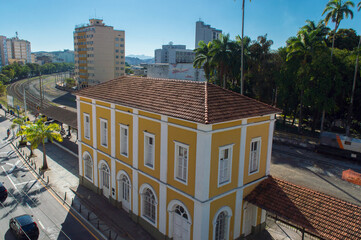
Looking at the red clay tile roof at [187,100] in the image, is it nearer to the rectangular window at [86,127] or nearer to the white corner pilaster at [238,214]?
the rectangular window at [86,127]

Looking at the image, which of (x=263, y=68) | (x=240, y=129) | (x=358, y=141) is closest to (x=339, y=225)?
(x=240, y=129)

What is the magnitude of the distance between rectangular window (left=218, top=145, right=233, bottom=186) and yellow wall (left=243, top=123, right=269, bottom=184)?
1.58 meters

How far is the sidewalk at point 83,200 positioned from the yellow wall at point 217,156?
5.95 meters

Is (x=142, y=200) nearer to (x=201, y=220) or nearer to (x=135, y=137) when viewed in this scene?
(x=135, y=137)

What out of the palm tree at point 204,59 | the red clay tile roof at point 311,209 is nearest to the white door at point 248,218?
the red clay tile roof at point 311,209

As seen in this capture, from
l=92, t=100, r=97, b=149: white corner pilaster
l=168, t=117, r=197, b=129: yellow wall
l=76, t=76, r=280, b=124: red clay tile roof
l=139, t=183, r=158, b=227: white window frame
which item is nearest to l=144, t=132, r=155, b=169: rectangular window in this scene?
l=139, t=183, r=158, b=227: white window frame

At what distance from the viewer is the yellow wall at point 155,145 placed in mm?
15984

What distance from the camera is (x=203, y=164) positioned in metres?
13.3

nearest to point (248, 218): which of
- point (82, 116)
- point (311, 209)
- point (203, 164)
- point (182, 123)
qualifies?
point (311, 209)

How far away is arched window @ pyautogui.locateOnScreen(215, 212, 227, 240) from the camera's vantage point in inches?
598

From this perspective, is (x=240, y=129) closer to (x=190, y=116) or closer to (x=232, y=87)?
(x=190, y=116)

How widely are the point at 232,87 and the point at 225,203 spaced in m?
38.0

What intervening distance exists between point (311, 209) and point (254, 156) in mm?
4190

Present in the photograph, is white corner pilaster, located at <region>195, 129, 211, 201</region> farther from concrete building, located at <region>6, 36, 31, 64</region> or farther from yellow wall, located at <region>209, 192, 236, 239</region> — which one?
concrete building, located at <region>6, 36, 31, 64</region>
